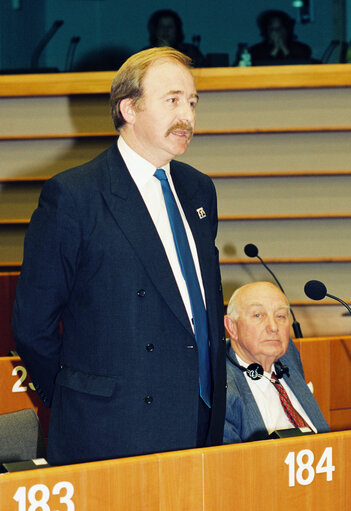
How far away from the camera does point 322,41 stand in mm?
6035

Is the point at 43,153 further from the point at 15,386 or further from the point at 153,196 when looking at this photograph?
the point at 153,196

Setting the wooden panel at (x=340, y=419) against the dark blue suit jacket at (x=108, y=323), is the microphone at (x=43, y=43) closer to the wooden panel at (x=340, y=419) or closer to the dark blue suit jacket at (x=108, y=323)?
the wooden panel at (x=340, y=419)

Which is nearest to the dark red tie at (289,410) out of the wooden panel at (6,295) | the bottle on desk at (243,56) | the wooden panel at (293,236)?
the wooden panel at (6,295)

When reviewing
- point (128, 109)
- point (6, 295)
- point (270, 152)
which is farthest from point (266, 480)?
point (270, 152)

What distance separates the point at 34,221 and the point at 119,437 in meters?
0.51

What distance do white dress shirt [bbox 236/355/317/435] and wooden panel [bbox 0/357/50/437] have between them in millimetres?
882

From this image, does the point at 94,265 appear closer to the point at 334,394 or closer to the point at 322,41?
the point at 334,394

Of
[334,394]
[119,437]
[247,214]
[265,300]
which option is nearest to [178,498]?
[119,437]

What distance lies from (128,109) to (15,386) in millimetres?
1574

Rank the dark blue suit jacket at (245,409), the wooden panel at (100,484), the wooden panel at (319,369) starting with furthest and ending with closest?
the wooden panel at (319,369)
the dark blue suit jacket at (245,409)
the wooden panel at (100,484)

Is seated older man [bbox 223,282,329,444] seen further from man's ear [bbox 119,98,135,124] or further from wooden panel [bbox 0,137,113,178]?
wooden panel [bbox 0,137,113,178]

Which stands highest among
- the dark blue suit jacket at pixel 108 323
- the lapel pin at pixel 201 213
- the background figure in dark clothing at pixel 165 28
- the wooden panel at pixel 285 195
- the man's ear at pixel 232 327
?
the background figure in dark clothing at pixel 165 28

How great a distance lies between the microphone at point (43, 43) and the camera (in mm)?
5986

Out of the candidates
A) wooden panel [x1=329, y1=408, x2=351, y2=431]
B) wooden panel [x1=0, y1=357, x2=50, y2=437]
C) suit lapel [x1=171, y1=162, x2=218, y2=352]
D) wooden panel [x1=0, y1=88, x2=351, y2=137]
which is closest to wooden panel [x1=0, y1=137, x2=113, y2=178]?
wooden panel [x1=0, y1=88, x2=351, y2=137]
